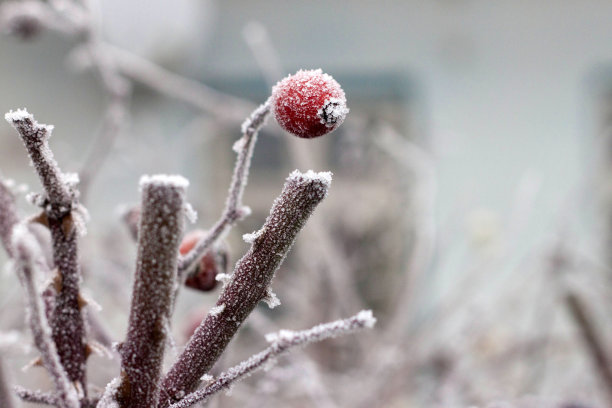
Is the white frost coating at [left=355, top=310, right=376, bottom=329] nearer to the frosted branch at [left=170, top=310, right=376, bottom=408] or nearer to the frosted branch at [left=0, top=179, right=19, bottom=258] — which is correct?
the frosted branch at [left=170, top=310, right=376, bottom=408]

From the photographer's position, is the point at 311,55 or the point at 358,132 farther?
the point at 311,55

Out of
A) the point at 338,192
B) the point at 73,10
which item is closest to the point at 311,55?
the point at 338,192

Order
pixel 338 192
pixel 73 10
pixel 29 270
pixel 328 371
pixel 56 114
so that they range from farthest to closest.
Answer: pixel 56 114 < pixel 338 192 < pixel 328 371 < pixel 73 10 < pixel 29 270

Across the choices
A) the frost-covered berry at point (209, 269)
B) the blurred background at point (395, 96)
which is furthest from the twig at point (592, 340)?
the blurred background at point (395, 96)

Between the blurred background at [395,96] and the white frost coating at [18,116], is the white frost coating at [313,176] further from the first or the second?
the blurred background at [395,96]

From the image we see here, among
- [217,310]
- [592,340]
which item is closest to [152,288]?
[217,310]

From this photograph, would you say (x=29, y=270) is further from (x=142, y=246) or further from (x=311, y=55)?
(x=311, y=55)

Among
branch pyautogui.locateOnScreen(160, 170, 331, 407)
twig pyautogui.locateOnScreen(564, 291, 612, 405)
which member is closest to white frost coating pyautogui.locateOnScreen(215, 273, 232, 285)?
branch pyautogui.locateOnScreen(160, 170, 331, 407)
